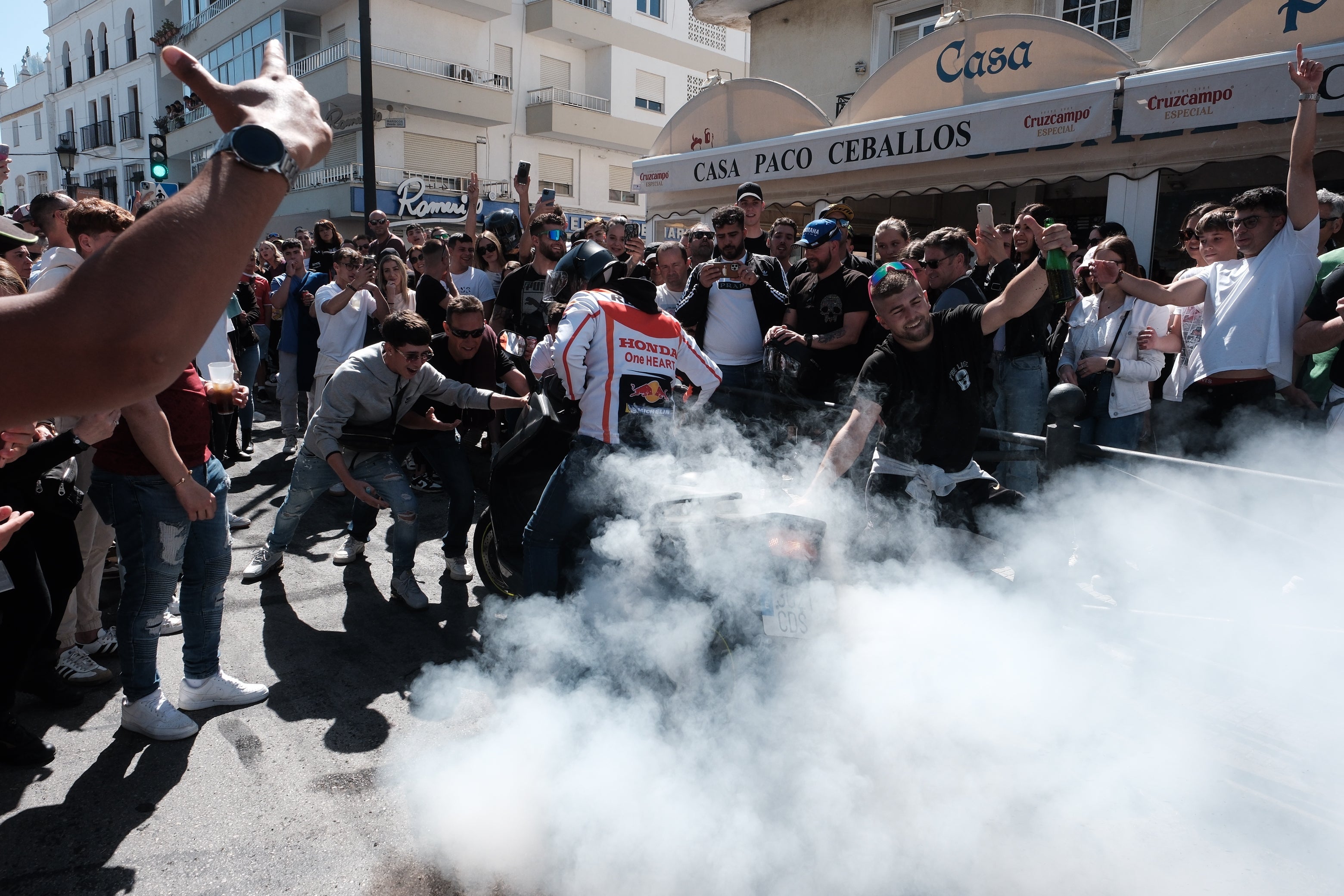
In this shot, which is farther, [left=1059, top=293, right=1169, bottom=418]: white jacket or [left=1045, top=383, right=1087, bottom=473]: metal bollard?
[left=1059, top=293, right=1169, bottom=418]: white jacket

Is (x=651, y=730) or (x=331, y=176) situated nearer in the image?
(x=651, y=730)

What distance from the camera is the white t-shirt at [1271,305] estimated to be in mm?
3742

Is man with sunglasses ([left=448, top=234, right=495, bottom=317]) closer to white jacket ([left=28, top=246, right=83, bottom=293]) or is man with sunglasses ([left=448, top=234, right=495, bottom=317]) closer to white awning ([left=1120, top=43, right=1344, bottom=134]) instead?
white jacket ([left=28, top=246, right=83, bottom=293])

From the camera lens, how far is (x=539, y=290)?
6.22 m

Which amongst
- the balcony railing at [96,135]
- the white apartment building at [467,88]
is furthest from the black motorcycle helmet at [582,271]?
the balcony railing at [96,135]

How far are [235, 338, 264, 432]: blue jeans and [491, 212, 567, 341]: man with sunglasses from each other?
2.56 meters

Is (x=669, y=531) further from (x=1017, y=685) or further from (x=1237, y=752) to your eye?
(x=1237, y=752)

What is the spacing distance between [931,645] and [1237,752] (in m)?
1.16

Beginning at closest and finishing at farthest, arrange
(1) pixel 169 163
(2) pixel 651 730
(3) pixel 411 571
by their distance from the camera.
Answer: (2) pixel 651 730 → (3) pixel 411 571 → (1) pixel 169 163

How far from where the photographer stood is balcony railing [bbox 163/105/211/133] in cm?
2812

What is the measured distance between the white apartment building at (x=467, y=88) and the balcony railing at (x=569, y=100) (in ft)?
0.20

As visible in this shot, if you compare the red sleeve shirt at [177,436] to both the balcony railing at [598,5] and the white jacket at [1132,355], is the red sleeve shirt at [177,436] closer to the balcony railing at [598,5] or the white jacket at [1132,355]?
the white jacket at [1132,355]

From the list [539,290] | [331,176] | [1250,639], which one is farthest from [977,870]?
[331,176]

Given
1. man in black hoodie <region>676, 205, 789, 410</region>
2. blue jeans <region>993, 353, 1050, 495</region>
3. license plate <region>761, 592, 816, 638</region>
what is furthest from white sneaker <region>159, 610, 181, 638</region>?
blue jeans <region>993, 353, 1050, 495</region>
